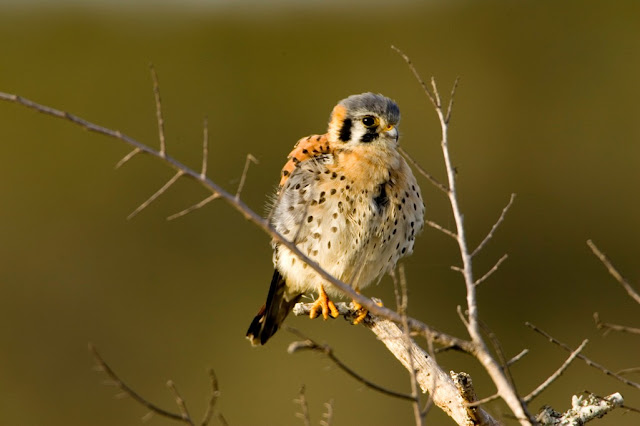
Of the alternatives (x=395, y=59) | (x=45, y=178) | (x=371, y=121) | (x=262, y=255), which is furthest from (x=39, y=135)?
(x=371, y=121)

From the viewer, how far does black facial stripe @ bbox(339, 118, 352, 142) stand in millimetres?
4645

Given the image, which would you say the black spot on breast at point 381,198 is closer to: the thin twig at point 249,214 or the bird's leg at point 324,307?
the bird's leg at point 324,307

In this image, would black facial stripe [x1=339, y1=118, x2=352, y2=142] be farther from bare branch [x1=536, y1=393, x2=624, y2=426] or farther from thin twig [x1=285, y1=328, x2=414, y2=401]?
thin twig [x1=285, y1=328, x2=414, y2=401]

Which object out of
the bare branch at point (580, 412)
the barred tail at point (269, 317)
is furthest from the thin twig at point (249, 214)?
the barred tail at point (269, 317)

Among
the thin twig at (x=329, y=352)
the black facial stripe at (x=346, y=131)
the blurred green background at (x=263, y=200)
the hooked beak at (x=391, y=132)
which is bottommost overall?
the blurred green background at (x=263, y=200)

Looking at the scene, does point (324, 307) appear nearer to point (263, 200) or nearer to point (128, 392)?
point (128, 392)

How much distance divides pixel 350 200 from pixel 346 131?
330mm

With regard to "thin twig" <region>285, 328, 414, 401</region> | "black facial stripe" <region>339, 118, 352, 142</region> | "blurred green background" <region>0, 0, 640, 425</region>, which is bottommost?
"blurred green background" <region>0, 0, 640, 425</region>

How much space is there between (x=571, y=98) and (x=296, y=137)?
102 inches

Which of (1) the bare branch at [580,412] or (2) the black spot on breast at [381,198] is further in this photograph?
(2) the black spot on breast at [381,198]

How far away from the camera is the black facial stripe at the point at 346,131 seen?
4.64m

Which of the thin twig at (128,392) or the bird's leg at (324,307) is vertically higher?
the thin twig at (128,392)

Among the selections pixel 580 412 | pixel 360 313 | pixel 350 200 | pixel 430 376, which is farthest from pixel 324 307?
→ pixel 580 412

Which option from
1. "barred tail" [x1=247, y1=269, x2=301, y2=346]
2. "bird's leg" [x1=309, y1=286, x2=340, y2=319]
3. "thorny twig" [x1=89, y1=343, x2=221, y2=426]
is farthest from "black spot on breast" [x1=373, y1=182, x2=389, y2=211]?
"thorny twig" [x1=89, y1=343, x2=221, y2=426]
